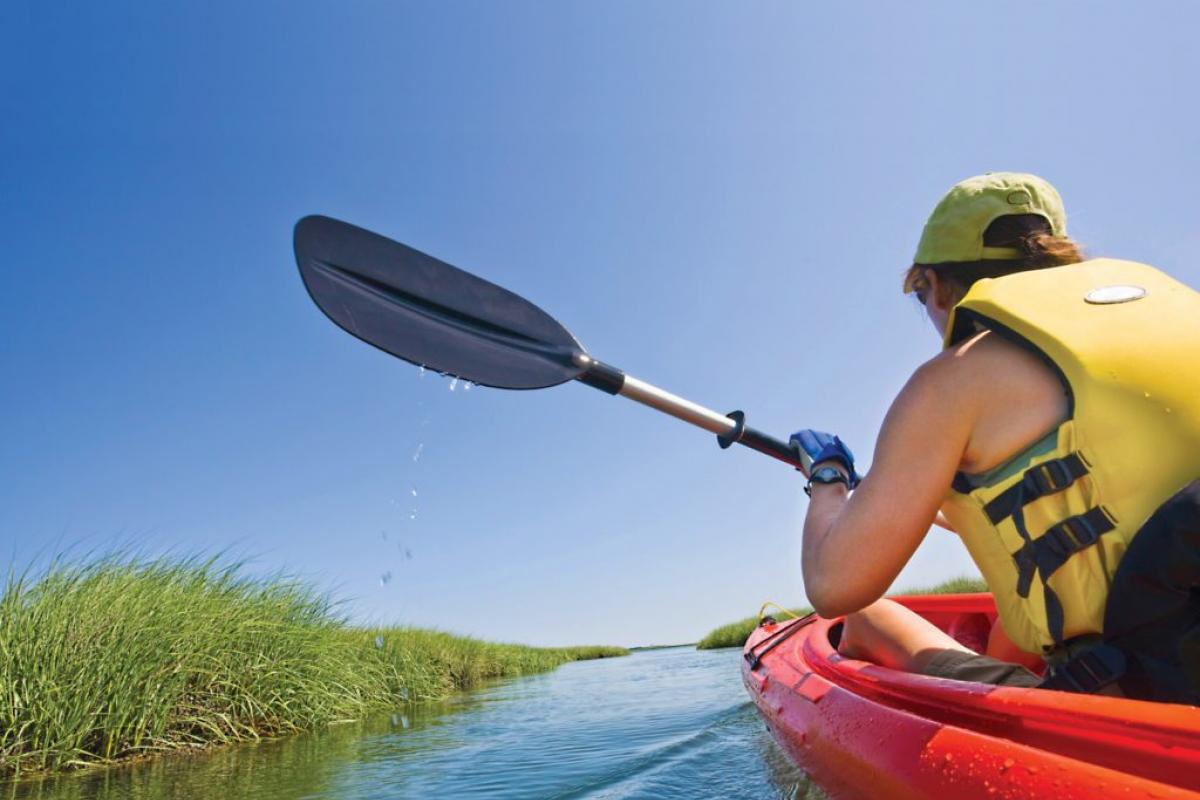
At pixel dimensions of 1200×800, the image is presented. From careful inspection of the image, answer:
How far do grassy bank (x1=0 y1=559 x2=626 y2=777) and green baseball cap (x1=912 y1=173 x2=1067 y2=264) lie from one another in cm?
564

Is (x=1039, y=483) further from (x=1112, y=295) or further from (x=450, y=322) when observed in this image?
(x=450, y=322)

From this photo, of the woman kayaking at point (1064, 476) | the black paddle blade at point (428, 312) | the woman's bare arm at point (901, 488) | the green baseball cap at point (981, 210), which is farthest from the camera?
the black paddle blade at point (428, 312)

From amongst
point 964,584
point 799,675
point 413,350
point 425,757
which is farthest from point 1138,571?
point 964,584

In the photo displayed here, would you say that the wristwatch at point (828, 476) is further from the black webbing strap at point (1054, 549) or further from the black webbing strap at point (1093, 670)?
the black webbing strap at point (1093, 670)

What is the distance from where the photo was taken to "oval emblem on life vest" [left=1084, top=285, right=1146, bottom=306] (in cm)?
132

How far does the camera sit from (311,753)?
4.91 m

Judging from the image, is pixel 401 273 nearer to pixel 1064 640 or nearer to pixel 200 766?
pixel 1064 640

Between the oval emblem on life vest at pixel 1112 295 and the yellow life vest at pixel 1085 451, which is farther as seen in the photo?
the oval emblem on life vest at pixel 1112 295

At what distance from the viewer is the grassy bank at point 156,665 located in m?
→ 4.45

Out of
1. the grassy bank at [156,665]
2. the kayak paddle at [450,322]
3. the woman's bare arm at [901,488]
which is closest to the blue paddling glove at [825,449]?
the woman's bare arm at [901,488]

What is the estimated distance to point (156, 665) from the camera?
16.6 feet

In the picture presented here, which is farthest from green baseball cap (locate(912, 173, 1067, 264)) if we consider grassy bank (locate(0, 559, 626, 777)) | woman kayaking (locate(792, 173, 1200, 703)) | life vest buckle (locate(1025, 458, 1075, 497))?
grassy bank (locate(0, 559, 626, 777))

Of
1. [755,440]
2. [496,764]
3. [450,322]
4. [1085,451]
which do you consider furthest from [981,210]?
[496,764]

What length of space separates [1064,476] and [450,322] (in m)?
2.91
